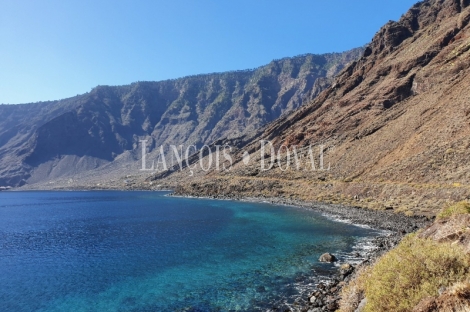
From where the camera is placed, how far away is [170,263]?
99.3 ft

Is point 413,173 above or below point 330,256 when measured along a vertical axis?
above

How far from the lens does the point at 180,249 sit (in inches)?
1405

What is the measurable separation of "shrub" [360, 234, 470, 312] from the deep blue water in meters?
11.3

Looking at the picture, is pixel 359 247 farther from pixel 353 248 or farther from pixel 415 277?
pixel 415 277

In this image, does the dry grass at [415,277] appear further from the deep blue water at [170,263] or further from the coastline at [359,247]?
the deep blue water at [170,263]

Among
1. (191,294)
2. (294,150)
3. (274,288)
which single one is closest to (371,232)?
(274,288)

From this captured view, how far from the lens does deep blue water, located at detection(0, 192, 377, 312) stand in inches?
849

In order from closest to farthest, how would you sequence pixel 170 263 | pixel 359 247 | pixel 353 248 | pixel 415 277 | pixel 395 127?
pixel 415 277 → pixel 170 263 → pixel 353 248 → pixel 359 247 → pixel 395 127

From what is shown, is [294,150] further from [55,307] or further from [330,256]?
[55,307]

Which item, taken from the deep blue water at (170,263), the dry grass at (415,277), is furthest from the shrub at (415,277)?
the deep blue water at (170,263)

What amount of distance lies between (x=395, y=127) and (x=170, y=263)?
223 feet

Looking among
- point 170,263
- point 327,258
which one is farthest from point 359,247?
point 170,263

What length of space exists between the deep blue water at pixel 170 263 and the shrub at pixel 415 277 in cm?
1126

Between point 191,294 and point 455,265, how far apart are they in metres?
17.7
